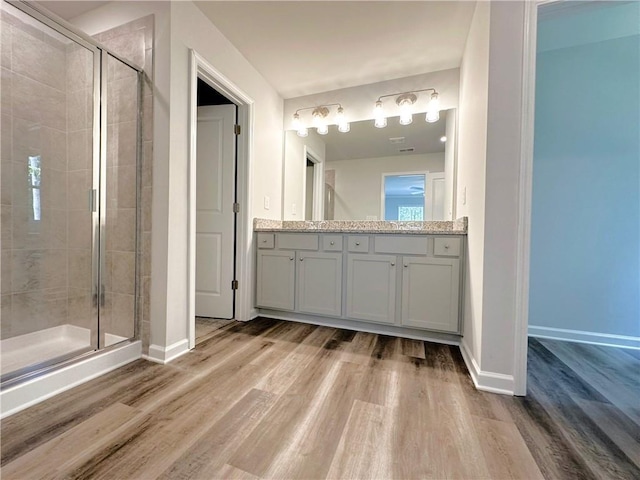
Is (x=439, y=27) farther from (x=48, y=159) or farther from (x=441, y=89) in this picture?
(x=48, y=159)

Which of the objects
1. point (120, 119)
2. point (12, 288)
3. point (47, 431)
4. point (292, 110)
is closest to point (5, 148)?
point (120, 119)

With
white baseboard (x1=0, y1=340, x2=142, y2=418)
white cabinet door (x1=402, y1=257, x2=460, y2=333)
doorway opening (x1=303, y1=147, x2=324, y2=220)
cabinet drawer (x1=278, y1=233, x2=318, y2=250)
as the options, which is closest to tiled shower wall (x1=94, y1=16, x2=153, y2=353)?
white baseboard (x1=0, y1=340, x2=142, y2=418)

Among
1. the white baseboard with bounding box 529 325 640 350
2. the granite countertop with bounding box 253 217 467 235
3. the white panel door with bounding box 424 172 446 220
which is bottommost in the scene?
the white baseboard with bounding box 529 325 640 350

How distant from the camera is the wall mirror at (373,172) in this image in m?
2.37

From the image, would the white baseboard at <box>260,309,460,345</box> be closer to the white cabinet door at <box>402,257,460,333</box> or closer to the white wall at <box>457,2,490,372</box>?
the white cabinet door at <box>402,257,460,333</box>

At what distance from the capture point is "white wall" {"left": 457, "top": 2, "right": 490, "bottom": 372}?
142 centimetres

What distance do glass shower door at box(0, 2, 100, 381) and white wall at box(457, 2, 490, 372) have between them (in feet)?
7.41

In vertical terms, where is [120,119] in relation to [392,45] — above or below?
below

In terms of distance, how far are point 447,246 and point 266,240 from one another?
1520mm

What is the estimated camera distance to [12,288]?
1.77 meters

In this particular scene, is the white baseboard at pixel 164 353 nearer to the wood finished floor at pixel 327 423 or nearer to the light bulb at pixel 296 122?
the wood finished floor at pixel 327 423

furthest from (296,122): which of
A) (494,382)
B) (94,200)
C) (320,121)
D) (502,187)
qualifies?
(494,382)

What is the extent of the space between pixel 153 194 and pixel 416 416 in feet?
6.11

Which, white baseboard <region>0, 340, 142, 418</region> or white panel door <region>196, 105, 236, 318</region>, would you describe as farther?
white panel door <region>196, 105, 236, 318</region>
